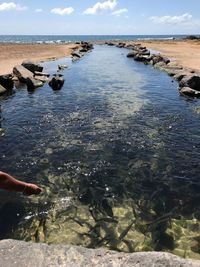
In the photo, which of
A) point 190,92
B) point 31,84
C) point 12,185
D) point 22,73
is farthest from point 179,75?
point 12,185

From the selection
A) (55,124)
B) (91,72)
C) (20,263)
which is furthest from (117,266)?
(91,72)

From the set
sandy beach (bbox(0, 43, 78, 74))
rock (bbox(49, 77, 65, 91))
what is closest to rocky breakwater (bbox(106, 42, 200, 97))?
rock (bbox(49, 77, 65, 91))

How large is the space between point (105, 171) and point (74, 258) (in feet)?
25.1

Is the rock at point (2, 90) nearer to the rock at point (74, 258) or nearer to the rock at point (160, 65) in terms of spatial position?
the rock at point (74, 258)

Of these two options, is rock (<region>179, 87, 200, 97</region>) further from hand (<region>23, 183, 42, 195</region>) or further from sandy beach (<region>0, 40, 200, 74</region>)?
hand (<region>23, 183, 42, 195</region>)

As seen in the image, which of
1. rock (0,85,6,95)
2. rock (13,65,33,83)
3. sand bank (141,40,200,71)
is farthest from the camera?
sand bank (141,40,200,71)

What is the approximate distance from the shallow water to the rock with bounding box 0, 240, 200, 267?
2660 mm

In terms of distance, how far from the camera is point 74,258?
7.76m

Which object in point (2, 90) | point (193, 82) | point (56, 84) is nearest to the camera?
point (2, 90)

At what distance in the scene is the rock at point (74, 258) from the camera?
7.45 meters

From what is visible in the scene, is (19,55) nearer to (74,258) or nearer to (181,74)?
(181,74)

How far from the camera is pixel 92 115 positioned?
24.5 metres

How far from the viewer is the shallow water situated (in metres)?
11.2

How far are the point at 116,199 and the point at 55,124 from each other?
34.5 feet
